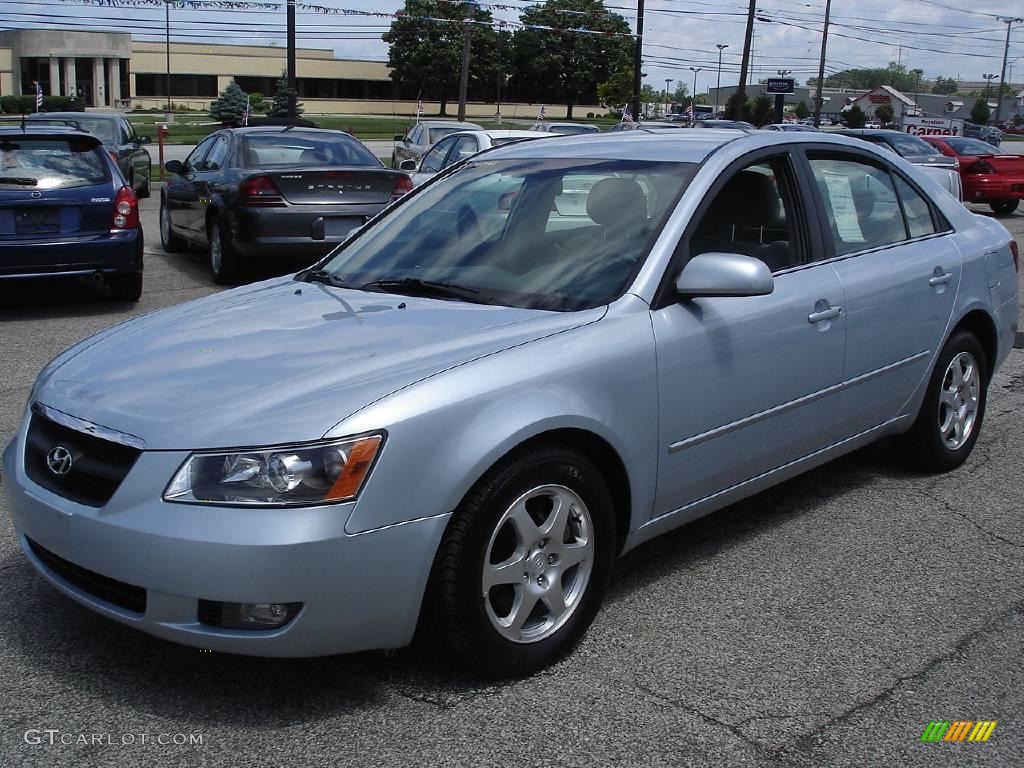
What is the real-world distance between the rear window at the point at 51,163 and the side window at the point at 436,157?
22.4 feet

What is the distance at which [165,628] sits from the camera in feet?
9.83

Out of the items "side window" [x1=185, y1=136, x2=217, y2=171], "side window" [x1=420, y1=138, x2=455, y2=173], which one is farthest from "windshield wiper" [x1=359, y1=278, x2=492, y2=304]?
"side window" [x1=420, y1=138, x2=455, y2=173]

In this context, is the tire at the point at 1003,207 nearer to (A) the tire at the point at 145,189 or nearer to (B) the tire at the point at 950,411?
(A) the tire at the point at 145,189

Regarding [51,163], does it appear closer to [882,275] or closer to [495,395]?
[882,275]

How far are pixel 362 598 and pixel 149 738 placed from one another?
0.66m

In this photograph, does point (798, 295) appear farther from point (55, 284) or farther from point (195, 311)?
point (55, 284)

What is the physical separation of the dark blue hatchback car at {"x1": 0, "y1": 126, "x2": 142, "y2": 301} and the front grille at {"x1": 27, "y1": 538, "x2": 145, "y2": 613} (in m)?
6.45

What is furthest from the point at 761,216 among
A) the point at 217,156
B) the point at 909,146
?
the point at 909,146

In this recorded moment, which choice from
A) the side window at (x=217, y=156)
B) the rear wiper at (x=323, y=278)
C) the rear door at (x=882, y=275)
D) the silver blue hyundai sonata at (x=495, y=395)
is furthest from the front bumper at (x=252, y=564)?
the side window at (x=217, y=156)

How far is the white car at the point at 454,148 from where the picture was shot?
15.2m

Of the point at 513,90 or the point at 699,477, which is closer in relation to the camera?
the point at 699,477

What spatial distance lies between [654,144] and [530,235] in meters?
0.72

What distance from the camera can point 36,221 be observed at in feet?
30.1

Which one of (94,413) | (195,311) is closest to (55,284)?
(195,311)
